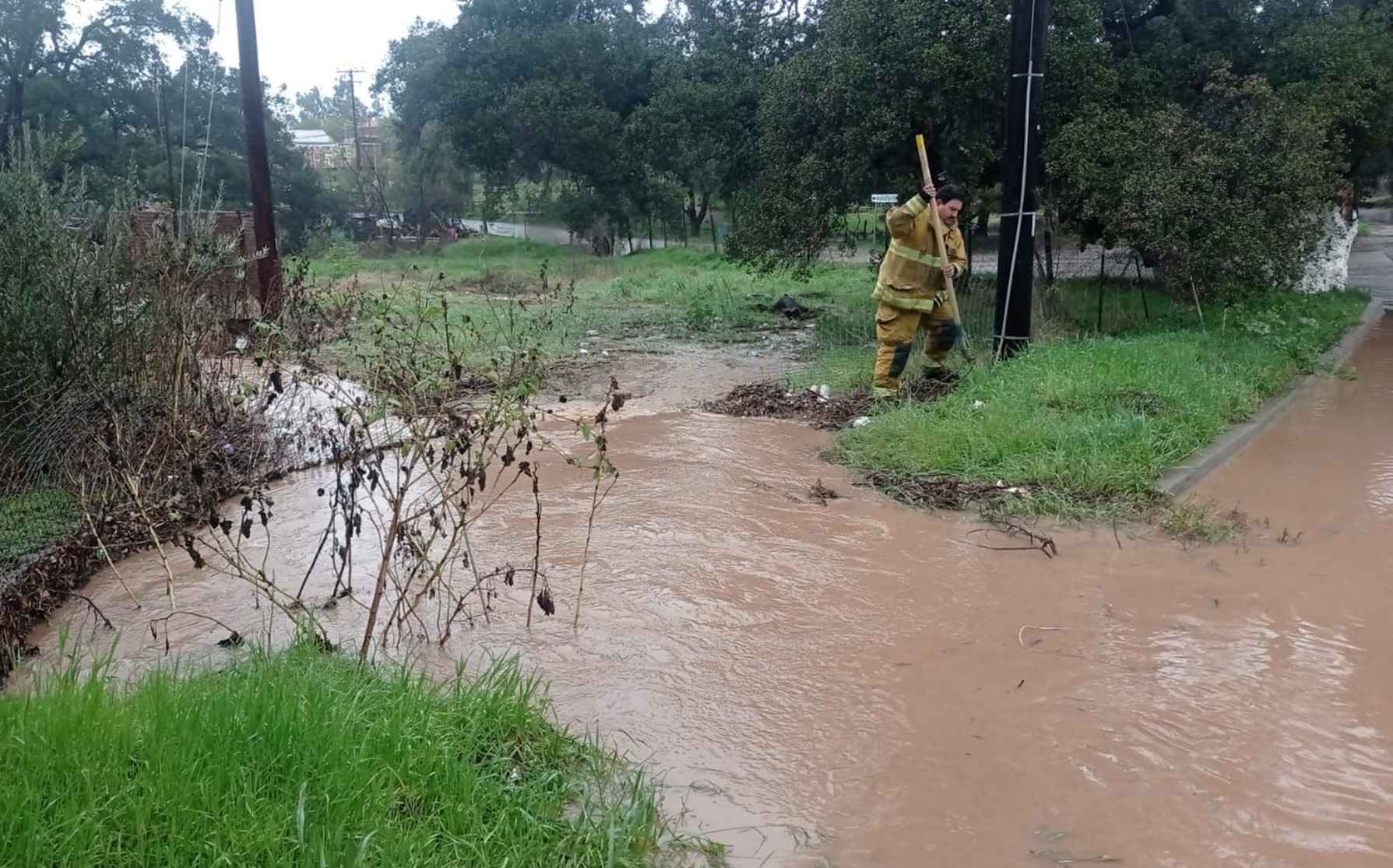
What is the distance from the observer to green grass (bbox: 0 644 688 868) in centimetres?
246

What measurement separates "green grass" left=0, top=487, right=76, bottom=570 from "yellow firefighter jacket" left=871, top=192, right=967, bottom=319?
18.8ft

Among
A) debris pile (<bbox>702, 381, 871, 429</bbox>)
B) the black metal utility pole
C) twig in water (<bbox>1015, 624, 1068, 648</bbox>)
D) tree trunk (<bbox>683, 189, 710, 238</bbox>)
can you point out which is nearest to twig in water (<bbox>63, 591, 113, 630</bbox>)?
twig in water (<bbox>1015, 624, 1068, 648</bbox>)

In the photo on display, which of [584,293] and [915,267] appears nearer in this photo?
[915,267]

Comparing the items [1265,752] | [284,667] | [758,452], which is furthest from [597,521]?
[1265,752]

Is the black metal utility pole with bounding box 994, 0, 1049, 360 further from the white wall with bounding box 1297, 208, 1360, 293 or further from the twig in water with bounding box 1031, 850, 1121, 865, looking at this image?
the white wall with bounding box 1297, 208, 1360, 293

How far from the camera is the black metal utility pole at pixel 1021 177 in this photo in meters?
8.52

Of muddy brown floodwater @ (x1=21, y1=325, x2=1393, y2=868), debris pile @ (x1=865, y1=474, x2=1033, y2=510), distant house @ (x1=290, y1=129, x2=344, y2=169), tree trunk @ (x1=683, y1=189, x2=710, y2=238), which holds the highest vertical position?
distant house @ (x1=290, y1=129, x2=344, y2=169)

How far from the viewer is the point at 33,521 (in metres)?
5.30

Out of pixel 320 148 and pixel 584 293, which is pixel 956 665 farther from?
pixel 320 148

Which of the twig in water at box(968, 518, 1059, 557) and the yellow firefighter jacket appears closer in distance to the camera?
the twig in water at box(968, 518, 1059, 557)

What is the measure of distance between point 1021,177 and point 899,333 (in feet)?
5.97

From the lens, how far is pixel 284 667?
3.40 metres

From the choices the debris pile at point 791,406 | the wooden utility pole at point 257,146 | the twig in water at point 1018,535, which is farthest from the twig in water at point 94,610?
the wooden utility pole at point 257,146

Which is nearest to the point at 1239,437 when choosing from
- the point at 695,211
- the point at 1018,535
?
the point at 1018,535
